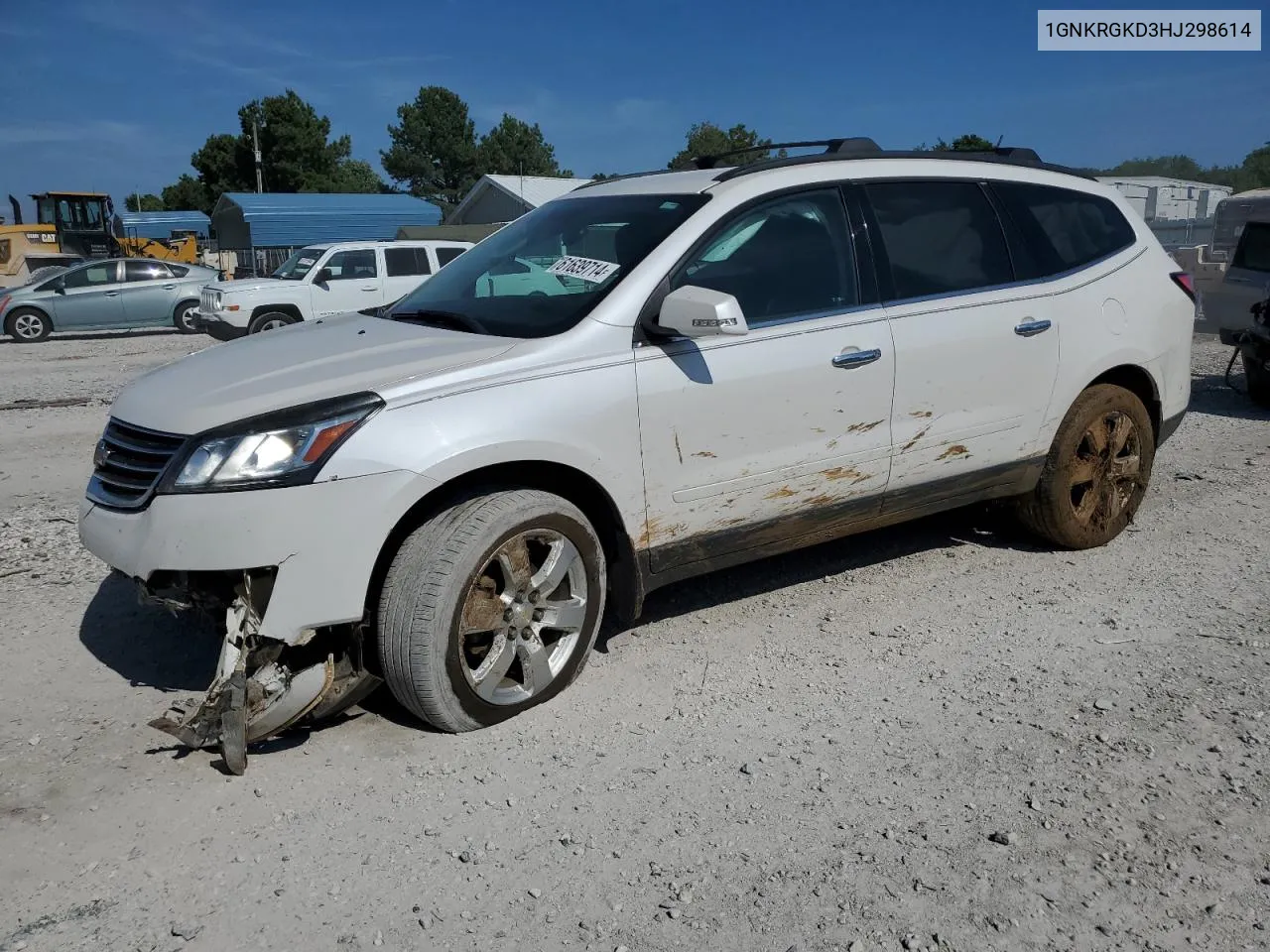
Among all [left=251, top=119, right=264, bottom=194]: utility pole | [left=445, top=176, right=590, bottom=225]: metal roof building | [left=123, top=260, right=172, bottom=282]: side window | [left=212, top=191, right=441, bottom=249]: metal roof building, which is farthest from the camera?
[left=251, top=119, right=264, bottom=194]: utility pole

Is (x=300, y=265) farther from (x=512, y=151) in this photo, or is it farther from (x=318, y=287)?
(x=512, y=151)

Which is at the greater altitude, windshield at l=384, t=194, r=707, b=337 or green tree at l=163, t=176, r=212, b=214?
green tree at l=163, t=176, r=212, b=214

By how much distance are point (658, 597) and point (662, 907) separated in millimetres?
2186

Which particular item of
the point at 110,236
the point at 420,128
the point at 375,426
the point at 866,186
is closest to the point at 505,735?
the point at 375,426

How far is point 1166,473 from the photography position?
679 cm

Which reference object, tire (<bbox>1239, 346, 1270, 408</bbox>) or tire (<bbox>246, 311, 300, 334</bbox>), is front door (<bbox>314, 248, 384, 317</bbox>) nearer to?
tire (<bbox>246, 311, 300, 334</bbox>)

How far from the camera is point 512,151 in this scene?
3386 inches

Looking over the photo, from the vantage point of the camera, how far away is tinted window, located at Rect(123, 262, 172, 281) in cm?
1948

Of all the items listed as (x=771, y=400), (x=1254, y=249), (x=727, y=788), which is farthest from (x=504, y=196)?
(x=727, y=788)

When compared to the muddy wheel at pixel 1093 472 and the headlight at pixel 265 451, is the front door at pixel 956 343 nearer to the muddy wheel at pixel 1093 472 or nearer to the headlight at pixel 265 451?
the muddy wheel at pixel 1093 472

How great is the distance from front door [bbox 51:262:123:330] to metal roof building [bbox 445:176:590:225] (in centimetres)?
2009

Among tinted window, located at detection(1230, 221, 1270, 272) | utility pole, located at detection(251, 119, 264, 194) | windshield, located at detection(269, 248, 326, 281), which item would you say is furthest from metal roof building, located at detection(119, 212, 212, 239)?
tinted window, located at detection(1230, 221, 1270, 272)

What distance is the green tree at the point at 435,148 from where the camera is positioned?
278ft

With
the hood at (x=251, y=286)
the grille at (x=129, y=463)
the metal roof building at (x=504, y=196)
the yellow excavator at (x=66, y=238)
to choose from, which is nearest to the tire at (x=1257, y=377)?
the grille at (x=129, y=463)
